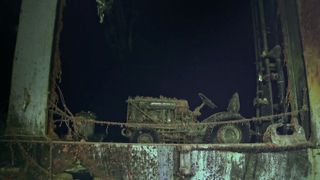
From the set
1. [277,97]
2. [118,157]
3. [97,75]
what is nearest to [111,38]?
[97,75]

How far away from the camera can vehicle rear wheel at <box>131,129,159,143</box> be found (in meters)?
6.76

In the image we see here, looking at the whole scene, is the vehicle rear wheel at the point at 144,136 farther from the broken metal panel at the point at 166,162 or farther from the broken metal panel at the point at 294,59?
the broken metal panel at the point at 294,59

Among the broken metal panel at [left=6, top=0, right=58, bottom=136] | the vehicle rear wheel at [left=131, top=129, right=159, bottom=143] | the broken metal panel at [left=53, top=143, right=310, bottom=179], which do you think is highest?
the broken metal panel at [left=6, top=0, right=58, bottom=136]

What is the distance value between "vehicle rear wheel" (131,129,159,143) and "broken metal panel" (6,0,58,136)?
257 centimetres

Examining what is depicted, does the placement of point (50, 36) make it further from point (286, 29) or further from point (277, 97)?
point (277, 97)

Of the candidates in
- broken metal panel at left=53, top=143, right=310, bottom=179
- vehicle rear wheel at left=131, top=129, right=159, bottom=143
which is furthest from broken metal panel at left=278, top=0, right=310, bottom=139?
vehicle rear wheel at left=131, top=129, right=159, bottom=143

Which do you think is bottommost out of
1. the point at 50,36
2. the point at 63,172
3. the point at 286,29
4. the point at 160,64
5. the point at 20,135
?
the point at 63,172

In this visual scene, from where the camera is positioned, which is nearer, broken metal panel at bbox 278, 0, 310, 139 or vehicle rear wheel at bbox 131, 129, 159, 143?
broken metal panel at bbox 278, 0, 310, 139

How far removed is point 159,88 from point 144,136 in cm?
693

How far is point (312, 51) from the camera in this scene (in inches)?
205

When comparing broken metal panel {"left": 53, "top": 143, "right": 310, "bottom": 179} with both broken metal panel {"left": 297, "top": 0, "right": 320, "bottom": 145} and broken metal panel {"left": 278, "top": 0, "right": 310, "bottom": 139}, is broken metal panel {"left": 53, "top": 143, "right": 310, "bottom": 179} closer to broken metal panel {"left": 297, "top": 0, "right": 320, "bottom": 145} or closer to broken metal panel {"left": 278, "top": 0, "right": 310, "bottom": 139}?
broken metal panel {"left": 297, "top": 0, "right": 320, "bottom": 145}

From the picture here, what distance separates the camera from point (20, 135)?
4.32 metres

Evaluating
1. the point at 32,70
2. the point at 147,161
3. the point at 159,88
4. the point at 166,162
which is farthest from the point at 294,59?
the point at 159,88

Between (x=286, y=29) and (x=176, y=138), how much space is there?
288 cm
